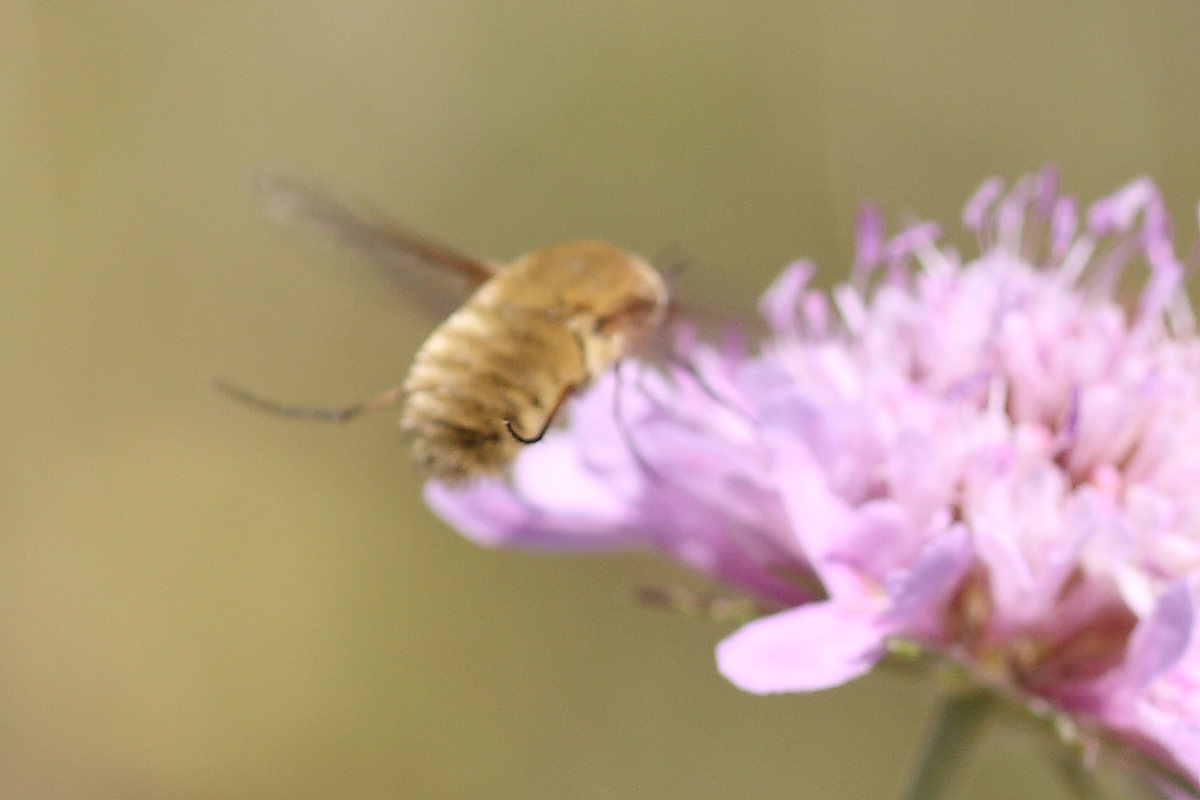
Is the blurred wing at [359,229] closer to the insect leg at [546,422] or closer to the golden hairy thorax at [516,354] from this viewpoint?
the golden hairy thorax at [516,354]

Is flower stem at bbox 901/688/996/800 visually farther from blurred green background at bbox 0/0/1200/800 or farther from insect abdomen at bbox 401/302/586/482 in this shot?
blurred green background at bbox 0/0/1200/800

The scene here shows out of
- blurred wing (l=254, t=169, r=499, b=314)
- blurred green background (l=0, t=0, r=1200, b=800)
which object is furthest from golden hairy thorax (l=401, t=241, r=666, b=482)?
blurred green background (l=0, t=0, r=1200, b=800)

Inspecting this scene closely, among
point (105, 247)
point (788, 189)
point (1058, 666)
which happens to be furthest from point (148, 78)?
point (1058, 666)

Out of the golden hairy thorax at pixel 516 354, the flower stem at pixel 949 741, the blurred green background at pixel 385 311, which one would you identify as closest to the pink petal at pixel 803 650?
the flower stem at pixel 949 741

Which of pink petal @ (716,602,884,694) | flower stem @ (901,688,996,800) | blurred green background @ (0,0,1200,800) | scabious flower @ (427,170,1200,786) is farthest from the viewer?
blurred green background @ (0,0,1200,800)

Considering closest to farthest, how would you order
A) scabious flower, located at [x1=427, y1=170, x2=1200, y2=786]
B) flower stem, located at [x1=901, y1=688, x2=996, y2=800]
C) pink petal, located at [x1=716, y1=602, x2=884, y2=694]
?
1. pink petal, located at [x1=716, y1=602, x2=884, y2=694]
2. scabious flower, located at [x1=427, y1=170, x2=1200, y2=786]
3. flower stem, located at [x1=901, y1=688, x2=996, y2=800]

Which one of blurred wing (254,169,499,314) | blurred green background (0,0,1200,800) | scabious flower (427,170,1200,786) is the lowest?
scabious flower (427,170,1200,786)

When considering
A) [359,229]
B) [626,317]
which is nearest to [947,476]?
[626,317]
